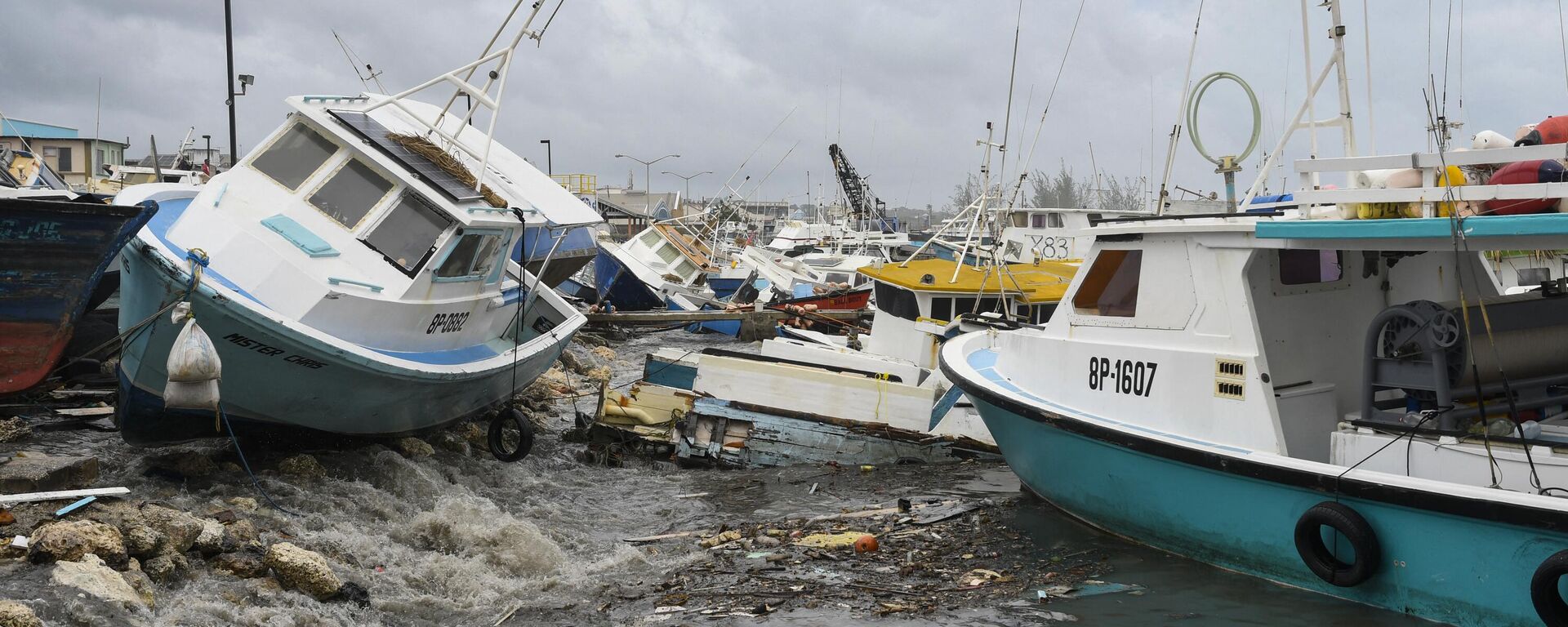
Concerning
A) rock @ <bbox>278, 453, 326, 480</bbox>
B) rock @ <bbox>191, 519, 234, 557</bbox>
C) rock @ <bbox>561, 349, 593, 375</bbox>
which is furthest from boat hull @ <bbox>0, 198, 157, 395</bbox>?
rock @ <bbox>561, 349, 593, 375</bbox>

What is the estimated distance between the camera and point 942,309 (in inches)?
640

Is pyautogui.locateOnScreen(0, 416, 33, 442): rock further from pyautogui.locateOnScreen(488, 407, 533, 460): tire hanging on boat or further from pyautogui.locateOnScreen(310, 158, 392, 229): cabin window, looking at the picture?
pyautogui.locateOnScreen(488, 407, 533, 460): tire hanging on boat

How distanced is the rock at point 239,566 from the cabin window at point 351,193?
4.08 meters

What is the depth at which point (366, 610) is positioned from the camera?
698 cm

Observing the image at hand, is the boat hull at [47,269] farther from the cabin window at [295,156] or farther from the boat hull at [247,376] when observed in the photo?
the cabin window at [295,156]

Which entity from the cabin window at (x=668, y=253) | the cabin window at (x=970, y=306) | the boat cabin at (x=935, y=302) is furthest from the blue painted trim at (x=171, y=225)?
the cabin window at (x=668, y=253)

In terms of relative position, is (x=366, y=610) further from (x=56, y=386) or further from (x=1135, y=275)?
(x=56, y=386)

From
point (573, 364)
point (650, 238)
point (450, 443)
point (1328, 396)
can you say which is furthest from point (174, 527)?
point (650, 238)

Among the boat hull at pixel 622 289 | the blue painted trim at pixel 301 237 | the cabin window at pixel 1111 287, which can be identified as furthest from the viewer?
the boat hull at pixel 622 289

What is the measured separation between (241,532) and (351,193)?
158 inches

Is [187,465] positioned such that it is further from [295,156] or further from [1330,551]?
[1330,551]

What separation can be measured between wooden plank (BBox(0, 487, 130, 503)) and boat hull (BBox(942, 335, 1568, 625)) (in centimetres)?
648

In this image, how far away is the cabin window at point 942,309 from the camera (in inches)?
637

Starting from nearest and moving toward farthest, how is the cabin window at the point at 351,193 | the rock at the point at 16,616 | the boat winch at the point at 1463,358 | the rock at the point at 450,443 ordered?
the rock at the point at 16,616, the boat winch at the point at 1463,358, the cabin window at the point at 351,193, the rock at the point at 450,443
